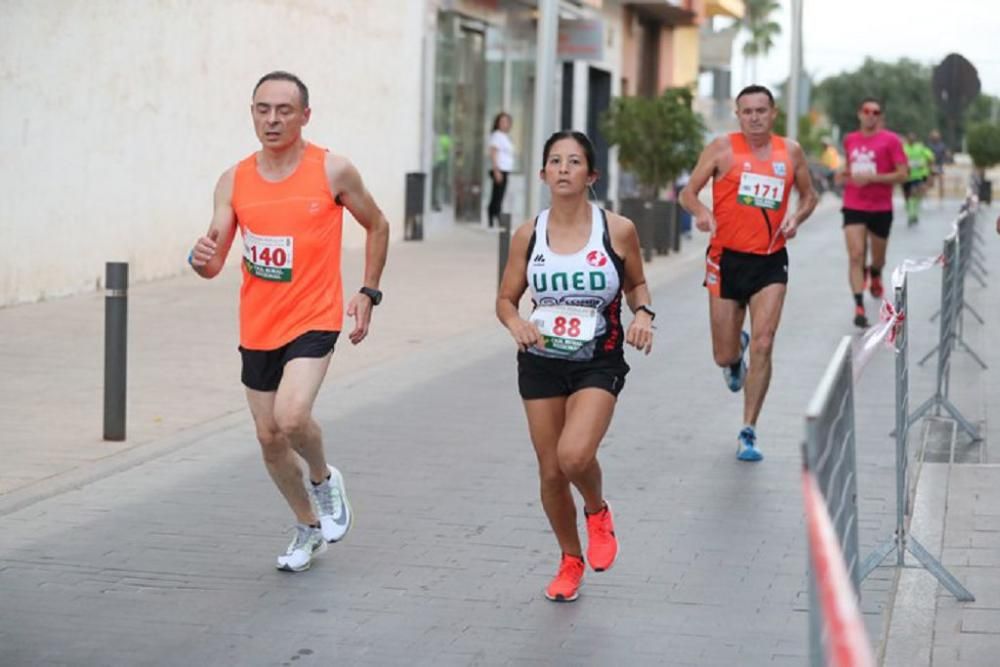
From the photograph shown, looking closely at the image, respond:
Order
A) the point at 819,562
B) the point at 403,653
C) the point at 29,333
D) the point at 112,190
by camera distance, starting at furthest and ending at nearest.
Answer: the point at 112,190 → the point at 29,333 → the point at 403,653 → the point at 819,562

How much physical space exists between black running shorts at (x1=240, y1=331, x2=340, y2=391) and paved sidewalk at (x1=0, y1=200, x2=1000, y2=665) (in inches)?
28.5

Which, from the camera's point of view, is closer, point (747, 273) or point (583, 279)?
point (583, 279)

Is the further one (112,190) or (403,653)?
(112,190)

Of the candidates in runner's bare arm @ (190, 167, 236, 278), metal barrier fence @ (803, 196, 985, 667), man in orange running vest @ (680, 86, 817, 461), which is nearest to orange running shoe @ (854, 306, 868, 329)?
man in orange running vest @ (680, 86, 817, 461)

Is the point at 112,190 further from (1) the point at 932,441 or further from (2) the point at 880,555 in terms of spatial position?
(2) the point at 880,555

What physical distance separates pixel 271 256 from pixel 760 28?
4582 inches

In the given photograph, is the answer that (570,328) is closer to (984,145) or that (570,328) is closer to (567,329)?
(567,329)

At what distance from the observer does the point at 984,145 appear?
55.6 meters

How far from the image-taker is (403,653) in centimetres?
614

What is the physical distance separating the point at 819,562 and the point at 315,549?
425 centimetres

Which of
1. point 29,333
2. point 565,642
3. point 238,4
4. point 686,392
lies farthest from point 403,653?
point 238,4

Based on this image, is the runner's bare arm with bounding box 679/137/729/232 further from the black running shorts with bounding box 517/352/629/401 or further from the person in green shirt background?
the person in green shirt background

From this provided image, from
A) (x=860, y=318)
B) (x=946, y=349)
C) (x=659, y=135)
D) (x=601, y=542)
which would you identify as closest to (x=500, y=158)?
(x=659, y=135)

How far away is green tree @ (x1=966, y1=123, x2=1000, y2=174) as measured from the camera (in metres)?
55.2
